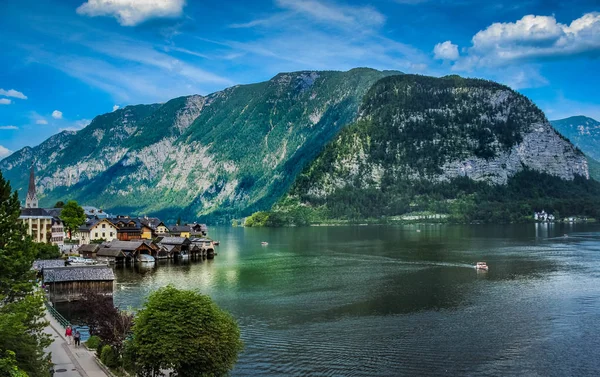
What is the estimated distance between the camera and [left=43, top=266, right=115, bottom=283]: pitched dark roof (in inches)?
2841

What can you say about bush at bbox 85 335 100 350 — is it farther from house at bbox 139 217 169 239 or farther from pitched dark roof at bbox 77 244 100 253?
house at bbox 139 217 169 239

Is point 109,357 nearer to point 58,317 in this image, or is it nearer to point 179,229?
point 58,317

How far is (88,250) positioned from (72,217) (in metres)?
22.7

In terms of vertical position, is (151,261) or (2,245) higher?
(2,245)

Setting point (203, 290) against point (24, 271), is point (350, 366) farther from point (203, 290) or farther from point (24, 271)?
point (203, 290)

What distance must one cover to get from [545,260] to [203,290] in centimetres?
7055

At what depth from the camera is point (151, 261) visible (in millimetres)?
121500

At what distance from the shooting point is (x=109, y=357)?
41031 mm

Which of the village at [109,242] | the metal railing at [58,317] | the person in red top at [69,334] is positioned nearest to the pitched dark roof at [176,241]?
the village at [109,242]

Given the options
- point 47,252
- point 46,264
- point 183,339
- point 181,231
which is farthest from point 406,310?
point 181,231

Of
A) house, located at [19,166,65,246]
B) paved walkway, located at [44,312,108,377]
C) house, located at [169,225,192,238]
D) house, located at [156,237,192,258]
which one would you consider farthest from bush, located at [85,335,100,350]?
house, located at [169,225,192,238]

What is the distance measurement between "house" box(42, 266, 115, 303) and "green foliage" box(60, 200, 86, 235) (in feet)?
247

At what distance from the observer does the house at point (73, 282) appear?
7153 cm

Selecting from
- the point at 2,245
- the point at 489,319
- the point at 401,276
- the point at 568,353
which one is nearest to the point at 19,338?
the point at 2,245
